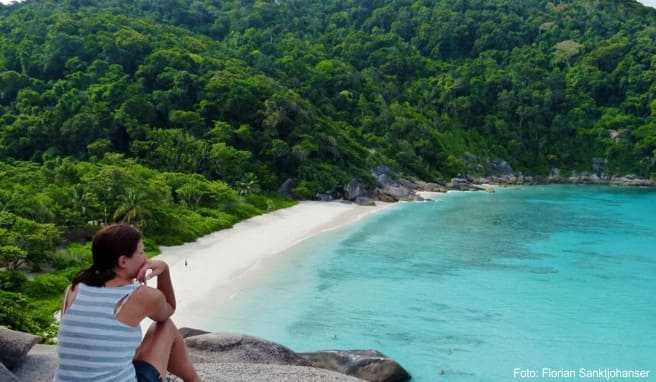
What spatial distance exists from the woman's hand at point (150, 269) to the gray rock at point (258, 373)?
5.19 metres

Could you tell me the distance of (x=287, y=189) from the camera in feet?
180

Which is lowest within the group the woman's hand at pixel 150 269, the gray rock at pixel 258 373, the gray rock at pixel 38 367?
the gray rock at pixel 258 373

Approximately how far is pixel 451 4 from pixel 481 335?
122543 mm

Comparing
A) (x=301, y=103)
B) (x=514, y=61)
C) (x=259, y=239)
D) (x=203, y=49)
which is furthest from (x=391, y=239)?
(x=514, y=61)

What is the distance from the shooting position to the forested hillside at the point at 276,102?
118 feet

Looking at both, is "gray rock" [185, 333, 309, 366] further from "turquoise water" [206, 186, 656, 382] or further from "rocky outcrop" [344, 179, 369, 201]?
"rocky outcrop" [344, 179, 369, 201]

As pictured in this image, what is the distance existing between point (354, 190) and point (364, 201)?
2.37m

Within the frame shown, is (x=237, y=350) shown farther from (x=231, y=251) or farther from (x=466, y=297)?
(x=231, y=251)

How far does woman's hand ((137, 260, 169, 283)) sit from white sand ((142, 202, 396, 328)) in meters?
13.6

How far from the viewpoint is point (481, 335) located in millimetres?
20938

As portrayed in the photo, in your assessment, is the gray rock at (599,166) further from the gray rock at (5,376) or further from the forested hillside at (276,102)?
the gray rock at (5,376)

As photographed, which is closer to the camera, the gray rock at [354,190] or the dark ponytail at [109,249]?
the dark ponytail at [109,249]

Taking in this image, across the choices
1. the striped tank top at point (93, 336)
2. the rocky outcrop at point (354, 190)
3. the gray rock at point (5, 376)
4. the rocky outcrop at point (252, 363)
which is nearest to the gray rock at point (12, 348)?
the rocky outcrop at point (252, 363)

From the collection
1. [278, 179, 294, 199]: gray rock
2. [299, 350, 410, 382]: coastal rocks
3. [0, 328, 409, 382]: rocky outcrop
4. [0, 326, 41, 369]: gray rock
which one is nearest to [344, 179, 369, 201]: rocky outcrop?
[278, 179, 294, 199]: gray rock
